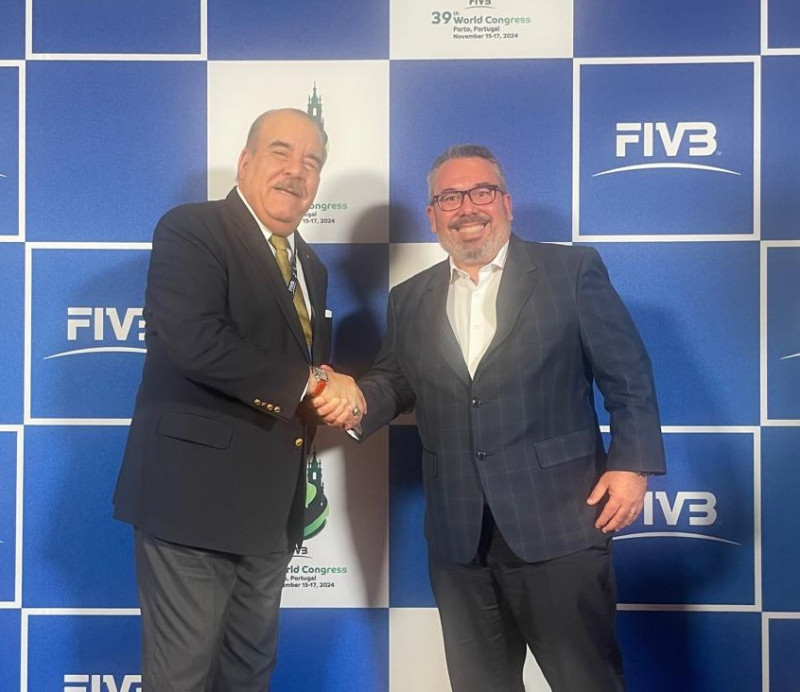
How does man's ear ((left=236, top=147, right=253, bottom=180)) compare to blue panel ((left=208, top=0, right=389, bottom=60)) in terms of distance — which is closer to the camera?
man's ear ((left=236, top=147, right=253, bottom=180))

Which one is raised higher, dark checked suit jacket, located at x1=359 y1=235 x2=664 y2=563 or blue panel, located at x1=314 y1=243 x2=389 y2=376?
blue panel, located at x1=314 y1=243 x2=389 y2=376

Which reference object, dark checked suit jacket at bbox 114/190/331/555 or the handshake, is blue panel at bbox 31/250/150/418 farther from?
the handshake

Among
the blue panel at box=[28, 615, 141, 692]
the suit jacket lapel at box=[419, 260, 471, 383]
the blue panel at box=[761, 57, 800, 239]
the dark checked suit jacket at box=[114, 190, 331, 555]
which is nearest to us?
the dark checked suit jacket at box=[114, 190, 331, 555]

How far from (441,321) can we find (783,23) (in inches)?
58.3

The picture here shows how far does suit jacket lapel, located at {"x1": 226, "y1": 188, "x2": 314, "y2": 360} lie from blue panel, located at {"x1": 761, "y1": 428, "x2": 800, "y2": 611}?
1.52 metres

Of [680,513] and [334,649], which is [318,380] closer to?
[334,649]

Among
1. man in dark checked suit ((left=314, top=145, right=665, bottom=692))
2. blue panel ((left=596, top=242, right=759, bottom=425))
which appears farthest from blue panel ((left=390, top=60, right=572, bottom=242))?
man in dark checked suit ((left=314, top=145, right=665, bottom=692))

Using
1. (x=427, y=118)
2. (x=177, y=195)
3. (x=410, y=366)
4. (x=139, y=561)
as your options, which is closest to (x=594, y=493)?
(x=410, y=366)

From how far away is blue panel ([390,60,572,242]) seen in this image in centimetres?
234

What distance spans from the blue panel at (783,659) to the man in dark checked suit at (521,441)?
0.85 metres

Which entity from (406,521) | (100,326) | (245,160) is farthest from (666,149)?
(100,326)

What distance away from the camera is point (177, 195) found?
7.77ft

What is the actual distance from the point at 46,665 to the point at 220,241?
1.60 m

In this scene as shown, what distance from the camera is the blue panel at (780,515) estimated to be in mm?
2342
